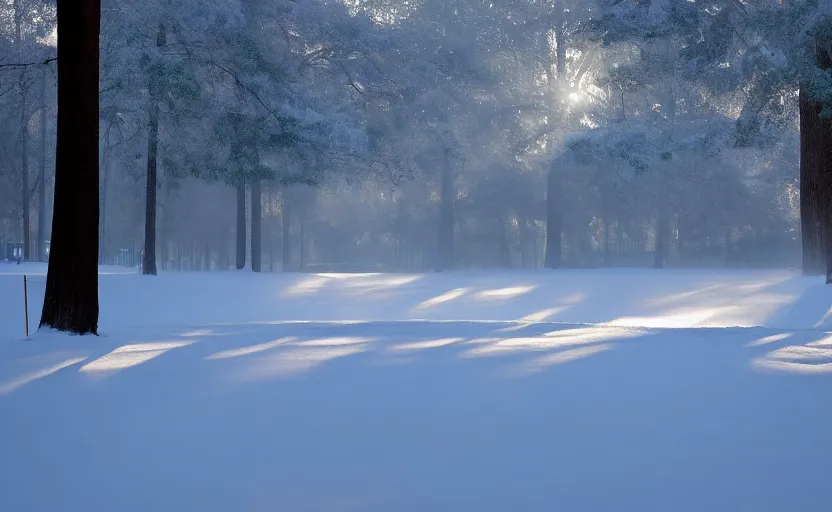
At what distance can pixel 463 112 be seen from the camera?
142ft

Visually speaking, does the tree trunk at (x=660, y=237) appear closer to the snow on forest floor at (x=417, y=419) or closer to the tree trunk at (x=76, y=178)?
the snow on forest floor at (x=417, y=419)

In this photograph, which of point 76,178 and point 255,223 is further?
point 255,223

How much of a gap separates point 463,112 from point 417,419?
37.3 m

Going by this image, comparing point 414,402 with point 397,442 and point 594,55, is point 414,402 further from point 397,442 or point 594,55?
point 594,55

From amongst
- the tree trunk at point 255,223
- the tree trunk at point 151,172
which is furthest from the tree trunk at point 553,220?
the tree trunk at point 151,172

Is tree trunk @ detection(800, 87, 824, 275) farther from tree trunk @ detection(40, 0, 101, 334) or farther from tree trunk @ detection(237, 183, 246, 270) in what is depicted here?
tree trunk @ detection(237, 183, 246, 270)

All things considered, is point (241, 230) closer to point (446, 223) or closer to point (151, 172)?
point (151, 172)

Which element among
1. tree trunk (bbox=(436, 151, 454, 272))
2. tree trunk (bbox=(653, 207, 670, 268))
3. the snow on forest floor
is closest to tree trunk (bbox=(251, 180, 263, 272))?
tree trunk (bbox=(436, 151, 454, 272))

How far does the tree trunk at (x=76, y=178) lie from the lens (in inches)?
453

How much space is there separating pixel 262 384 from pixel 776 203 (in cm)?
5672

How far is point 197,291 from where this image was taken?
2600cm

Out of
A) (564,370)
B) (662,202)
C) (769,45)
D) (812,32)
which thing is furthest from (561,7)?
(564,370)

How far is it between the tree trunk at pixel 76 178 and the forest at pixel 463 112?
1.95m

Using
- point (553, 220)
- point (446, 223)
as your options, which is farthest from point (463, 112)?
point (446, 223)
